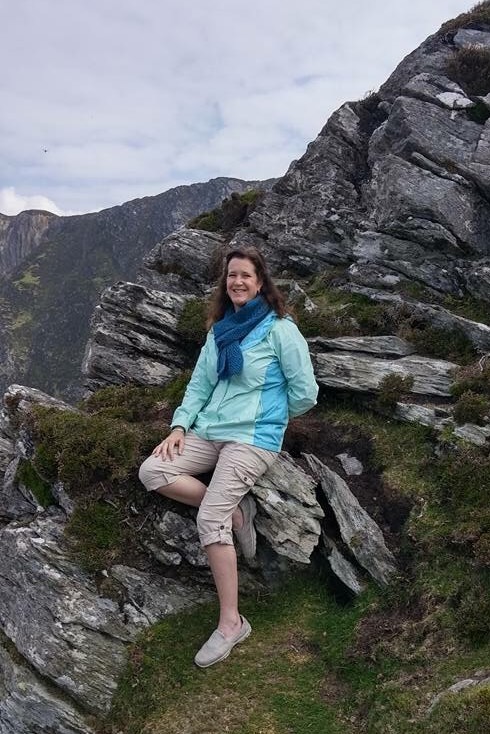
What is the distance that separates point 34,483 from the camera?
10.7 meters

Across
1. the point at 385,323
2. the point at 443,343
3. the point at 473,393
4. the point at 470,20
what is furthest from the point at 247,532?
the point at 470,20

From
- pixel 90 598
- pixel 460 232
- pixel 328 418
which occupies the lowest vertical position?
pixel 90 598

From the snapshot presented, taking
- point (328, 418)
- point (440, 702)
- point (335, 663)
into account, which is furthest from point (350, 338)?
point (440, 702)

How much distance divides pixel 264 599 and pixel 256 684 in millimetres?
1652

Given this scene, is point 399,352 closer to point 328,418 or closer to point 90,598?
point 328,418

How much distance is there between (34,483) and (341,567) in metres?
6.28

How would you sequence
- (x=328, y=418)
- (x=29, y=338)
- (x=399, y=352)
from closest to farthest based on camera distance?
(x=328, y=418) < (x=399, y=352) < (x=29, y=338)

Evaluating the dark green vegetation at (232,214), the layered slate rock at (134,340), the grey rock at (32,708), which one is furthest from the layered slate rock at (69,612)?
the dark green vegetation at (232,214)

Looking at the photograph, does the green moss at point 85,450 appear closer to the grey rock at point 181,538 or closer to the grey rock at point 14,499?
the grey rock at point 14,499

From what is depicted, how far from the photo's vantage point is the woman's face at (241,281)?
29.0 feet

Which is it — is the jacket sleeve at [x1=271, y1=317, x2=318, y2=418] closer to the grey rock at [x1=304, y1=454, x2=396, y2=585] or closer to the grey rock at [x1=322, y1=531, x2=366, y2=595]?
the grey rock at [x1=304, y1=454, x2=396, y2=585]

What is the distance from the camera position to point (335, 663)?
8055 millimetres

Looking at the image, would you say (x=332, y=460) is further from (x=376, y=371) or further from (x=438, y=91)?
(x=438, y=91)

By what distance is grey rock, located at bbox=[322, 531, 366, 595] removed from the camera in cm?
912
